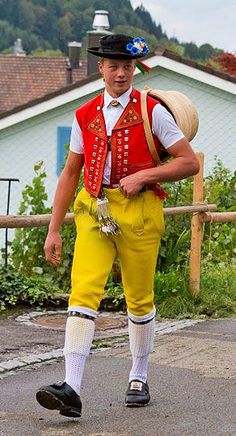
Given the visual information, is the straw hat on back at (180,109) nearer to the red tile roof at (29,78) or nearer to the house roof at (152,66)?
the house roof at (152,66)

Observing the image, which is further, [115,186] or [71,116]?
[71,116]

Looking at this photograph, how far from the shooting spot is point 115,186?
6.88 m

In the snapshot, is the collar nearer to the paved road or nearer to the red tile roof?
the paved road

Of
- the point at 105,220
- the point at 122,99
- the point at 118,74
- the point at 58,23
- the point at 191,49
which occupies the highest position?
the point at 118,74

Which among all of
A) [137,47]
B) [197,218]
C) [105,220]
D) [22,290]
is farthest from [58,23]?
[105,220]

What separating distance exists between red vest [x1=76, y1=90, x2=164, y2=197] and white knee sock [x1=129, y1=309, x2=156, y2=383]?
784 millimetres

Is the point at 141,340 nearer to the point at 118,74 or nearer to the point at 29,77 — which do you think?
the point at 118,74

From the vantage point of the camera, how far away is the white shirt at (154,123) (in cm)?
681

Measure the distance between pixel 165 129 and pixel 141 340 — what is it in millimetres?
1194

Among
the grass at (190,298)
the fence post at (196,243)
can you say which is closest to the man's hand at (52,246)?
the grass at (190,298)

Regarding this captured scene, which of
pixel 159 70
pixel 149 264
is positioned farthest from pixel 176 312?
pixel 159 70

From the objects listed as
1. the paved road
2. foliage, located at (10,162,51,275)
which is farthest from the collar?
foliage, located at (10,162,51,275)

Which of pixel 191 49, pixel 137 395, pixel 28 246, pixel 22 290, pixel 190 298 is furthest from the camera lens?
pixel 191 49

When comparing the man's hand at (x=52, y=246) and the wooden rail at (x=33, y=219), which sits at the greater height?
the man's hand at (x=52, y=246)
